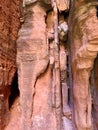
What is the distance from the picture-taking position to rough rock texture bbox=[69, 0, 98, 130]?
92.4 inches

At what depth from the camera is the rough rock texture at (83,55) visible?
2.35 meters

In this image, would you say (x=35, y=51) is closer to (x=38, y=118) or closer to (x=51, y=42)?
(x=51, y=42)

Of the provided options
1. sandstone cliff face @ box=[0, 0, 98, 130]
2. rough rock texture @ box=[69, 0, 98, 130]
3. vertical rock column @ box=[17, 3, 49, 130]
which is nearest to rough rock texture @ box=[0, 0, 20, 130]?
sandstone cliff face @ box=[0, 0, 98, 130]

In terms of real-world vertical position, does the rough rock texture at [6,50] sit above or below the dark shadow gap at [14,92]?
above

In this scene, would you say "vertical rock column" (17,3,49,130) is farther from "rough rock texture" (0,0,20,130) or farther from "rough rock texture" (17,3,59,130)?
"rough rock texture" (0,0,20,130)

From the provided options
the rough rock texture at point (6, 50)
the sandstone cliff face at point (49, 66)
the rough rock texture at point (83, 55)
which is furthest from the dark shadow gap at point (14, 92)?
the rough rock texture at point (83, 55)

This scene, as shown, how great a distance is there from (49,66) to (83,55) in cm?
71

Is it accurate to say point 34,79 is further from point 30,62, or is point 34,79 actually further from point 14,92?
point 14,92

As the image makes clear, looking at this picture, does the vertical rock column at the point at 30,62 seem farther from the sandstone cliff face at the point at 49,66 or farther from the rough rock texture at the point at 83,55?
the rough rock texture at the point at 83,55

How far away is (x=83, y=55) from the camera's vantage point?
94.6 inches

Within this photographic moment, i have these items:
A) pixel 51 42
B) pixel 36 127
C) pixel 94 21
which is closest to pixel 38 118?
pixel 36 127

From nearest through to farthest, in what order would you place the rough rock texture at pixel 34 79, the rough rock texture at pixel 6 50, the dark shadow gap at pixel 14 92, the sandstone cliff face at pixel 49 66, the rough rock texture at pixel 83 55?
the rough rock texture at pixel 83 55 → the sandstone cliff face at pixel 49 66 → the rough rock texture at pixel 34 79 → the rough rock texture at pixel 6 50 → the dark shadow gap at pixel 14 92

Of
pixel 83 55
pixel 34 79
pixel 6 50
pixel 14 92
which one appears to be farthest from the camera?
pixel 14 92

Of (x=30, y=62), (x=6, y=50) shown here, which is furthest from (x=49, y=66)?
(x=6, y=50)
